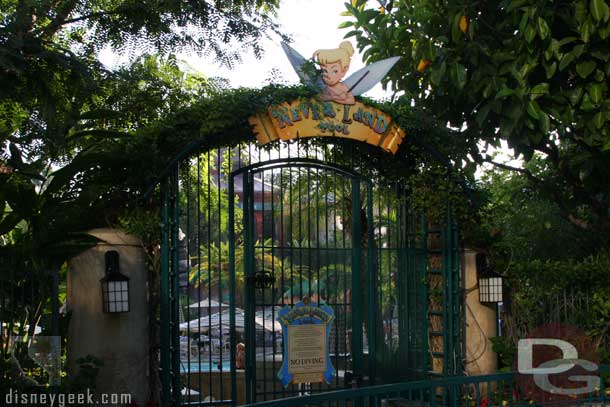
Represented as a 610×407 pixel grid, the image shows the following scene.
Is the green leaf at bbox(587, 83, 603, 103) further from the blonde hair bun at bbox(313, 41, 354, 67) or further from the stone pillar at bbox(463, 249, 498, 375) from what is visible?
the stone pillar at bbox(463, 249, 498, 375)

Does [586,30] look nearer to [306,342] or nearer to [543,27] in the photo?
[543,27]

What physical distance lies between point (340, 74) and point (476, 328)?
3.62 m

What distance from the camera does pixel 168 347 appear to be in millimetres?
8164

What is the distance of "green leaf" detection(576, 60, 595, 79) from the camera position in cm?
747

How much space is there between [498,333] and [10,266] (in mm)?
6014

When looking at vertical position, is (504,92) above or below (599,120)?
above

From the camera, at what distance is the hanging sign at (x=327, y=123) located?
8.72 m

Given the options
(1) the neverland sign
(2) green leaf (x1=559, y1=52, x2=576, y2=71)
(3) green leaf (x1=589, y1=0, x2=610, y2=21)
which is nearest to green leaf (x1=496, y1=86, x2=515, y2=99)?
(2) green leaf (x1=559, y1=52, x2=576, y2=71)

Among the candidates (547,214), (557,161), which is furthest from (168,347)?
(547,214)

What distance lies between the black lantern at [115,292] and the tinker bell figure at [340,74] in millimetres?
2935

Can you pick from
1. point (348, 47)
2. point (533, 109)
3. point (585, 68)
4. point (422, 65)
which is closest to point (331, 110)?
point (348, 47)

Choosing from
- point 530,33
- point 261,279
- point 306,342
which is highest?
point 530,33

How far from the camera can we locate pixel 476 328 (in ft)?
32.6

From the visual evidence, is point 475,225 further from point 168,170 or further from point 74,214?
point 74,214
